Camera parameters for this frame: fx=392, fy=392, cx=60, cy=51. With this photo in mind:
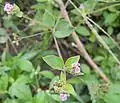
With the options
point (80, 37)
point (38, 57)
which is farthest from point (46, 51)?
point (80, 37)

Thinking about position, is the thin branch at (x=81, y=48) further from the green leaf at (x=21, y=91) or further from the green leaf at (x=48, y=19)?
the green leaf at (x=21, y=91)

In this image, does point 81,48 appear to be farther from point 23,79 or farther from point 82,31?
point 23,79

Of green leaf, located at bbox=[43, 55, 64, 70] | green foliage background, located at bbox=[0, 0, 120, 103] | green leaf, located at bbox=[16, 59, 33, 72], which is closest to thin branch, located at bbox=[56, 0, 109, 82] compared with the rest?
green foliage background, located at bbox=[0, 0, 120, 103]

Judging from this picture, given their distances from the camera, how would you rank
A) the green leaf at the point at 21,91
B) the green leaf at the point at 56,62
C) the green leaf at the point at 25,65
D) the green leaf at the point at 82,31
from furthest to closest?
1. the green leaf at the point at 82,31
2. the green leaf at the point at 25,65
3. the green leaf at the point at 21,91
4. the green leaf at the point at 56,62

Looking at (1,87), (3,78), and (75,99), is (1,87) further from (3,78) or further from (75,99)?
(75,99)

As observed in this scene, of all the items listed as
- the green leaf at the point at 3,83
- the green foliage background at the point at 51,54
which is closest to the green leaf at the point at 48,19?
the green foliage background at the point at 51,54
